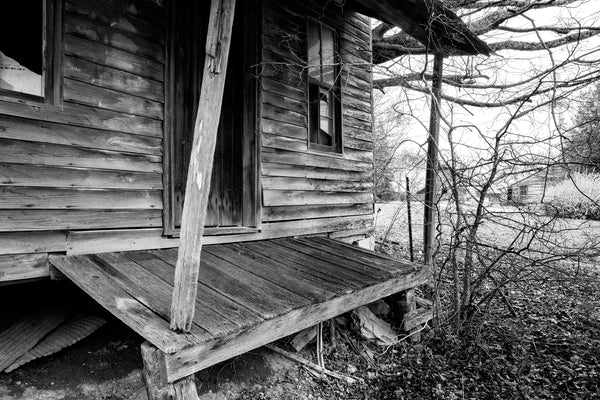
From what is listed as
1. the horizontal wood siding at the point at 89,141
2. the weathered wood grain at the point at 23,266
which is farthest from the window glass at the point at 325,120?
the weathered wood grain at the point at 23,266

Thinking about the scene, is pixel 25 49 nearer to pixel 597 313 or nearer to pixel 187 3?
pixel 187 3

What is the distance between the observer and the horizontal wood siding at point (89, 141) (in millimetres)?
2625

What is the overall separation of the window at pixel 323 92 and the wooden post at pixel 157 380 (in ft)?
12.2

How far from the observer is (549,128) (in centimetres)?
392

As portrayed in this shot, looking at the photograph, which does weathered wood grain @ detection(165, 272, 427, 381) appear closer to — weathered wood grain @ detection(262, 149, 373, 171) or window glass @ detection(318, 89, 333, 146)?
weathered wood grain @ detection(262, 149, 373, 171)

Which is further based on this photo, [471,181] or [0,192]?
[471,181]

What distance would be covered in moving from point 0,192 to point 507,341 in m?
4.85

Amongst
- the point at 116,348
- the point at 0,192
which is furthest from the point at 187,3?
the point at 116,348

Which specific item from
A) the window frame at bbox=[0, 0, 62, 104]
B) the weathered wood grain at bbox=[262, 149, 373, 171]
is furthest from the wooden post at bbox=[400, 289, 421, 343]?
the window frame at bbox=[0, 0, 62, 104]

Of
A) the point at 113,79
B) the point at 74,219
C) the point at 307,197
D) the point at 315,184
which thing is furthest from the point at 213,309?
the point at 315,184

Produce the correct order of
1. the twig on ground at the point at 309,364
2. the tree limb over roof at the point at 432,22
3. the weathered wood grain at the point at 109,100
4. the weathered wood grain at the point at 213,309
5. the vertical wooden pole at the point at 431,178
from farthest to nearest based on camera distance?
the vertical wooden pole at the point at 431,178
the tree limb over roof at the point at 432,22
the twig on ground at the point at 309,364
the weathered wood grain at the point at 109,100
the weathered wood grain at the point at 213,309

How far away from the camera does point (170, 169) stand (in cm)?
347

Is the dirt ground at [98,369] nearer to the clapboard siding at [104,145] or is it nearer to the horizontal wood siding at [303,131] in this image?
the clapboard siding at [104,145]

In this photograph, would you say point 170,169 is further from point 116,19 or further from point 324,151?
point 324,151
